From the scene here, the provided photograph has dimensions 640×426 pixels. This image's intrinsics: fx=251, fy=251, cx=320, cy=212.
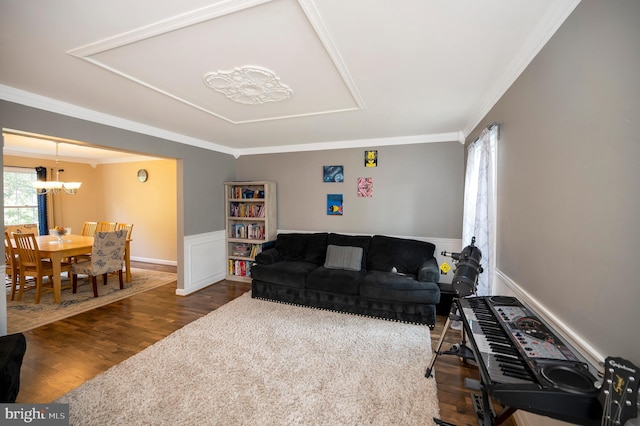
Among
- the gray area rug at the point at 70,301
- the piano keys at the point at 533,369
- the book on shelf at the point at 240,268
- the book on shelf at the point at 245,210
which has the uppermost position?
the book on shelf at the point at 245,210

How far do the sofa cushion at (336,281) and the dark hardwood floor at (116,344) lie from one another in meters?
1.04

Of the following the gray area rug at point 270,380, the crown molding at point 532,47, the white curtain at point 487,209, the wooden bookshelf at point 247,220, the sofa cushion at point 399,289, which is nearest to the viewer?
the crown molding at point 532,47

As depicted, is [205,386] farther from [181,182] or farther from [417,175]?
[417,175]

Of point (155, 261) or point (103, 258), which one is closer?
point (103, 258)

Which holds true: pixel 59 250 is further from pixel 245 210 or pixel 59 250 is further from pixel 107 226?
pixel 245 210

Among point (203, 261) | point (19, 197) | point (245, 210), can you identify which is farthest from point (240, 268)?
point (19, 197)

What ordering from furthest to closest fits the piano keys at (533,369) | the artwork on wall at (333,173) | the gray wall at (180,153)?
the artwork on wall at (333,173), the gray wall at (180,153), the piano keys at (533,369)

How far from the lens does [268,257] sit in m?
3.91

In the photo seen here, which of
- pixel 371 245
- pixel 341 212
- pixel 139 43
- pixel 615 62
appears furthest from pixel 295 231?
pixel 615 62

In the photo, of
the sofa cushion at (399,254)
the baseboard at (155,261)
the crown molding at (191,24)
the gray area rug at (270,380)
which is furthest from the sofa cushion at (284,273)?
the baseboard at (155,261)

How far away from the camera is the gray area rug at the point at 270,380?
1.74 metres

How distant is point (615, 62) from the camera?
0.96 metres

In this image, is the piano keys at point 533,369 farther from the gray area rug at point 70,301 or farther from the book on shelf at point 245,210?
the gray area rug at point 70,301

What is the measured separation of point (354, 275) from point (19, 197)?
23.1 ft
